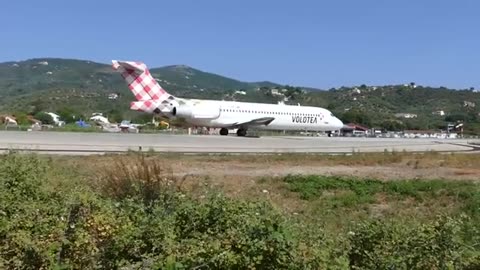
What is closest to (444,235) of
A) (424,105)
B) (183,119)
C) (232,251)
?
(232,251)

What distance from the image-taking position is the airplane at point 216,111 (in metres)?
44.8

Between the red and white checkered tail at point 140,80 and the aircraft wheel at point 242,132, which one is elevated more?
the red and white checkered tail at point 140,80

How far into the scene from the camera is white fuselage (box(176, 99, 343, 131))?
45844 millimetres

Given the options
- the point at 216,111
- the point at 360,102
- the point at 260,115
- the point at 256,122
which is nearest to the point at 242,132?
the point at 256,122

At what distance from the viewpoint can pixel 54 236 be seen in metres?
5.20

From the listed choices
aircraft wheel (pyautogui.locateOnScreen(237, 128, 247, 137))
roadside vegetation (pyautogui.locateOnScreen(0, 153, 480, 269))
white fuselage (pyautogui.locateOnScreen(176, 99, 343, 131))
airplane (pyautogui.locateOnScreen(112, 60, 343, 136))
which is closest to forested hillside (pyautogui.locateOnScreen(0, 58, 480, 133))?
white fuselage (pyautogui.locateOnScreen(176, 99, 343, 131))

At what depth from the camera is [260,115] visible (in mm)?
48750

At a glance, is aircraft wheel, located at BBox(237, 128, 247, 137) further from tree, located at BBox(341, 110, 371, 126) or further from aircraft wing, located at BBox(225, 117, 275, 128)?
tree, located at BBox(341, 110, 371, 126)

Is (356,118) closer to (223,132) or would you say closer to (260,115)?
(260,115)

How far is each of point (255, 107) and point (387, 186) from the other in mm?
33730

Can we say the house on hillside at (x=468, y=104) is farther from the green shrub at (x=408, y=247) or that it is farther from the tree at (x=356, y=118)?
the green shrub at (x=408, y=247)

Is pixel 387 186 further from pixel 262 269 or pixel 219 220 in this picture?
pixel 262 269

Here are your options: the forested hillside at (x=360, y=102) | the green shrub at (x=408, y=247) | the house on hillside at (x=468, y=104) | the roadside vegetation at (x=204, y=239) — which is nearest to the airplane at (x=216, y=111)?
the roadside vegetation at (x=204, y=239)

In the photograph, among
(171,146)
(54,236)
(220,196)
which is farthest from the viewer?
(171,146)
